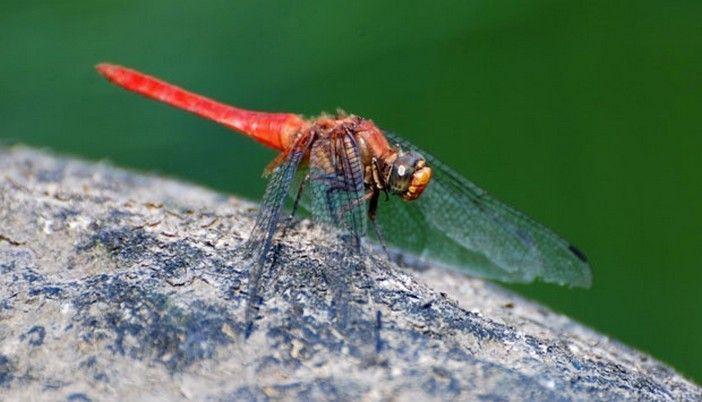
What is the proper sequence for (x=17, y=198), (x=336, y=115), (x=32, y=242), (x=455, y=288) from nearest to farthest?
1. (x=32, y=242)
2. (x=17, y=198)
3. (x=455, y=288)
4. (x=336, y=115)

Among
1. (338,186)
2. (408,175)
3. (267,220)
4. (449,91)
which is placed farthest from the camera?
(449,91)

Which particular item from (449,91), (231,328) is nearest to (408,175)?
(231,328)

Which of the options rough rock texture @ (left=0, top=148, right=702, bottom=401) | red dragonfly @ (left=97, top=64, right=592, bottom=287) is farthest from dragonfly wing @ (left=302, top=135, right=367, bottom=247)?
rough rock texture @ (left=0, top=148, right=702, bottom=401)

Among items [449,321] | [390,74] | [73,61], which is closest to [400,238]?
[449,321]

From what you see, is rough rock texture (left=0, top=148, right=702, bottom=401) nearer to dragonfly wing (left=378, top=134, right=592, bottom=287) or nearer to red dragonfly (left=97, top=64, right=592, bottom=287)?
red dragonfly (left=97, top=64, right=592, bottom=287)

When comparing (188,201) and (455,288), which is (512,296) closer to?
(455,288)

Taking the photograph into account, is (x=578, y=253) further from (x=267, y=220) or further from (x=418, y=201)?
(x=267, y=220)

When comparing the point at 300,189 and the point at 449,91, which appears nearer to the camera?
the point at 300,189
